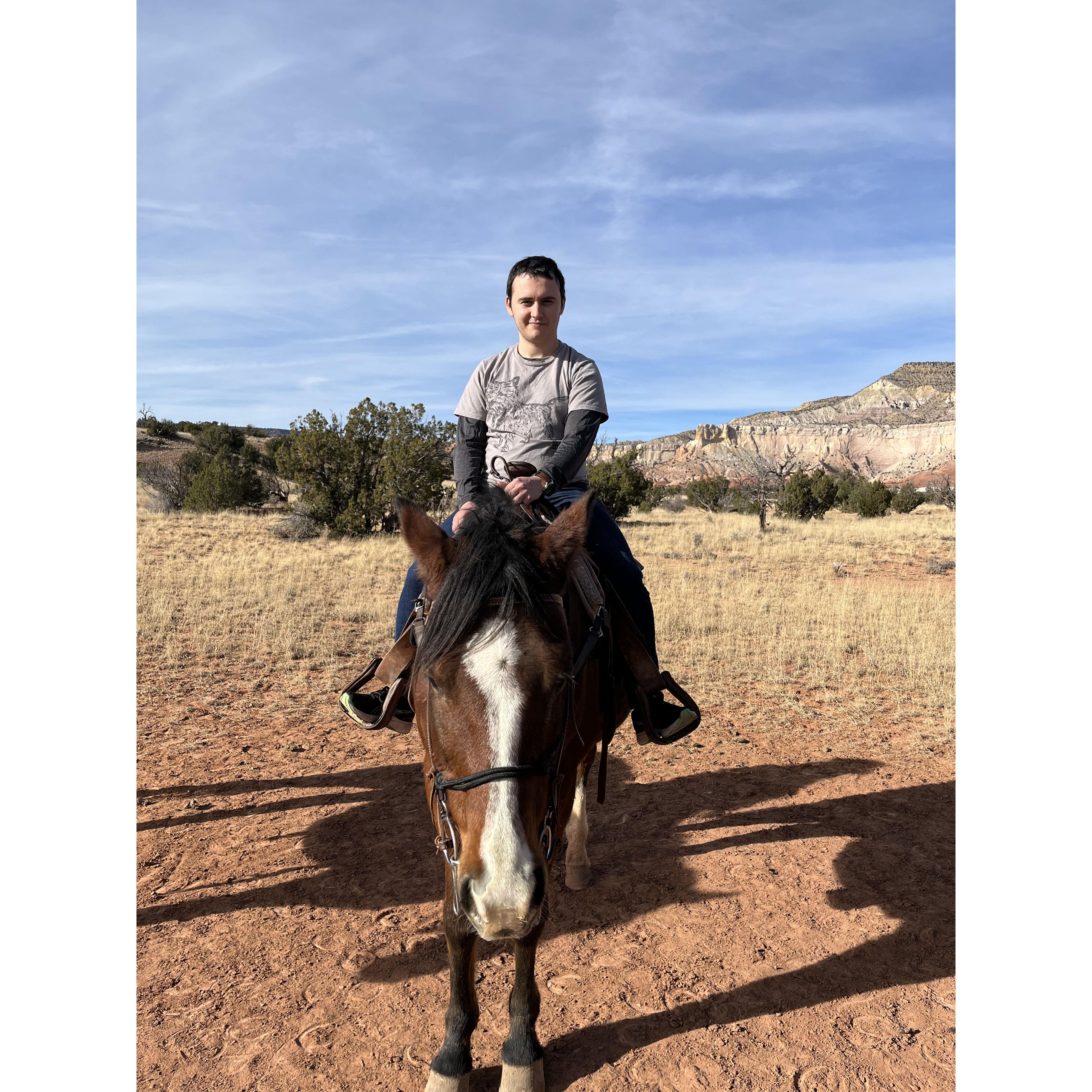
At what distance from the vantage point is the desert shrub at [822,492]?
34.9 metres

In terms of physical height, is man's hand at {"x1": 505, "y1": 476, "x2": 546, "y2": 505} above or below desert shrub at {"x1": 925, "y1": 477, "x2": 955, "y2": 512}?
below

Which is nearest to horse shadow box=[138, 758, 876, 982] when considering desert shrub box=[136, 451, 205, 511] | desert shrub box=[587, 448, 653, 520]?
desert shrub box=[587, 448, 653, 520]

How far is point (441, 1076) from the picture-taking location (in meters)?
2.73

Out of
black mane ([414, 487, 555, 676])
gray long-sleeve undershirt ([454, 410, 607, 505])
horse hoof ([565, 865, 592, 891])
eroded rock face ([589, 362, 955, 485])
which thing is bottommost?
horse hoof ([565, 865, 592, 891])

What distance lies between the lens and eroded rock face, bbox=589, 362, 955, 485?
10069 centimetres

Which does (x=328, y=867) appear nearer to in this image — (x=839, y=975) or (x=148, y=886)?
(x=148, y=886)

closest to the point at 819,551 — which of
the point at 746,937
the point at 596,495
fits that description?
the point at 746,937

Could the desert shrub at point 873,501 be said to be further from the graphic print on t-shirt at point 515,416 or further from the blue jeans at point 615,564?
the graphic print on t-shirt at point 515,416

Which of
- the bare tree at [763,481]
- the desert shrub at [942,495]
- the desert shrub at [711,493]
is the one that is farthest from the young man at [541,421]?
the desert shrub at [942,495]

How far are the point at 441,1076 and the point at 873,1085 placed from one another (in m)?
1.76

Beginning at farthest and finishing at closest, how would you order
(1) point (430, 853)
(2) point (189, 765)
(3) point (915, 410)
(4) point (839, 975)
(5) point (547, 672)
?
(3) point (915, 410) → (2) point (189, 765) → (1) point (430, 853) → (4) point (839, 975) → (5) point (547, 672)

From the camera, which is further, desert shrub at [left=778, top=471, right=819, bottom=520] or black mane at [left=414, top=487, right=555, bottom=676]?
desert shrub at [left=778, top=471, right=819, bottom=520]

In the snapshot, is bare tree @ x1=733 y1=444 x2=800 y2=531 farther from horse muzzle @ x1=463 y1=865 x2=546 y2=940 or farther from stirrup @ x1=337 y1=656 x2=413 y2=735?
horse muzzle @ x1=463 y1=865 x2=546 y2=940

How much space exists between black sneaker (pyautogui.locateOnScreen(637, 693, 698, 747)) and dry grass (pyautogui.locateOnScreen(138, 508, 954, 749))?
388 centimetres
